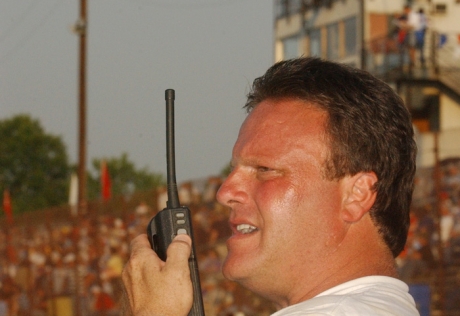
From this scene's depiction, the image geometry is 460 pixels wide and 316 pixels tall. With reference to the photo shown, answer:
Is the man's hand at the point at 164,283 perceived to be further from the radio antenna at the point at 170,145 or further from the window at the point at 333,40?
the window at the point at 333,40

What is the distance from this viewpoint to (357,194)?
2461mm

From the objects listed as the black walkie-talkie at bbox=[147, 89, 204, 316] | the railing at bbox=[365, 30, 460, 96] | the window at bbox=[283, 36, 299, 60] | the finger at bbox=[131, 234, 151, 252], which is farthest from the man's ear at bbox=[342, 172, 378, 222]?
the window at bbox=[283, 36, 299, 60]

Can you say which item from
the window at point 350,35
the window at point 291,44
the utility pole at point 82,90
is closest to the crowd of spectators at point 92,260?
the utility pole at point 82,90

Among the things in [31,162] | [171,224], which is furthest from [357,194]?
[31,162]

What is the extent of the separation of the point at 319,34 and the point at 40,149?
164 ft

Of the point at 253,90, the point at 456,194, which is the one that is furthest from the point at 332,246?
the point at 456,194

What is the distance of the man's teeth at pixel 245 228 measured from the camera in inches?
96.9

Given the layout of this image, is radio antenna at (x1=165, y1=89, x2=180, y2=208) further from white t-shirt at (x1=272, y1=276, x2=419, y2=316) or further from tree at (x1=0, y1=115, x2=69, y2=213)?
tree at (x1=0, y1=115, x2=69, y2=213)

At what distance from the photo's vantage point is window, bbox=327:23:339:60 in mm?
37125

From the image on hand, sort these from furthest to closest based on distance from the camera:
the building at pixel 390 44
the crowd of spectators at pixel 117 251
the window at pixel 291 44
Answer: the window at pixel 291 44
the building at pixel 390 44
the crowd of spectators at pixel 117 251

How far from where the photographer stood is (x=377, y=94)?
A: 251 centimetres

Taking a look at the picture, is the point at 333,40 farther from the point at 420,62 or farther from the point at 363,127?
the point at 363,127

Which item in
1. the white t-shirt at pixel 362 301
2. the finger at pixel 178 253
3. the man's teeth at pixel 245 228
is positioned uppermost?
the man's teeth at pixel 245 228

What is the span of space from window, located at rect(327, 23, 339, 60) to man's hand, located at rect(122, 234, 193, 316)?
34.9m
